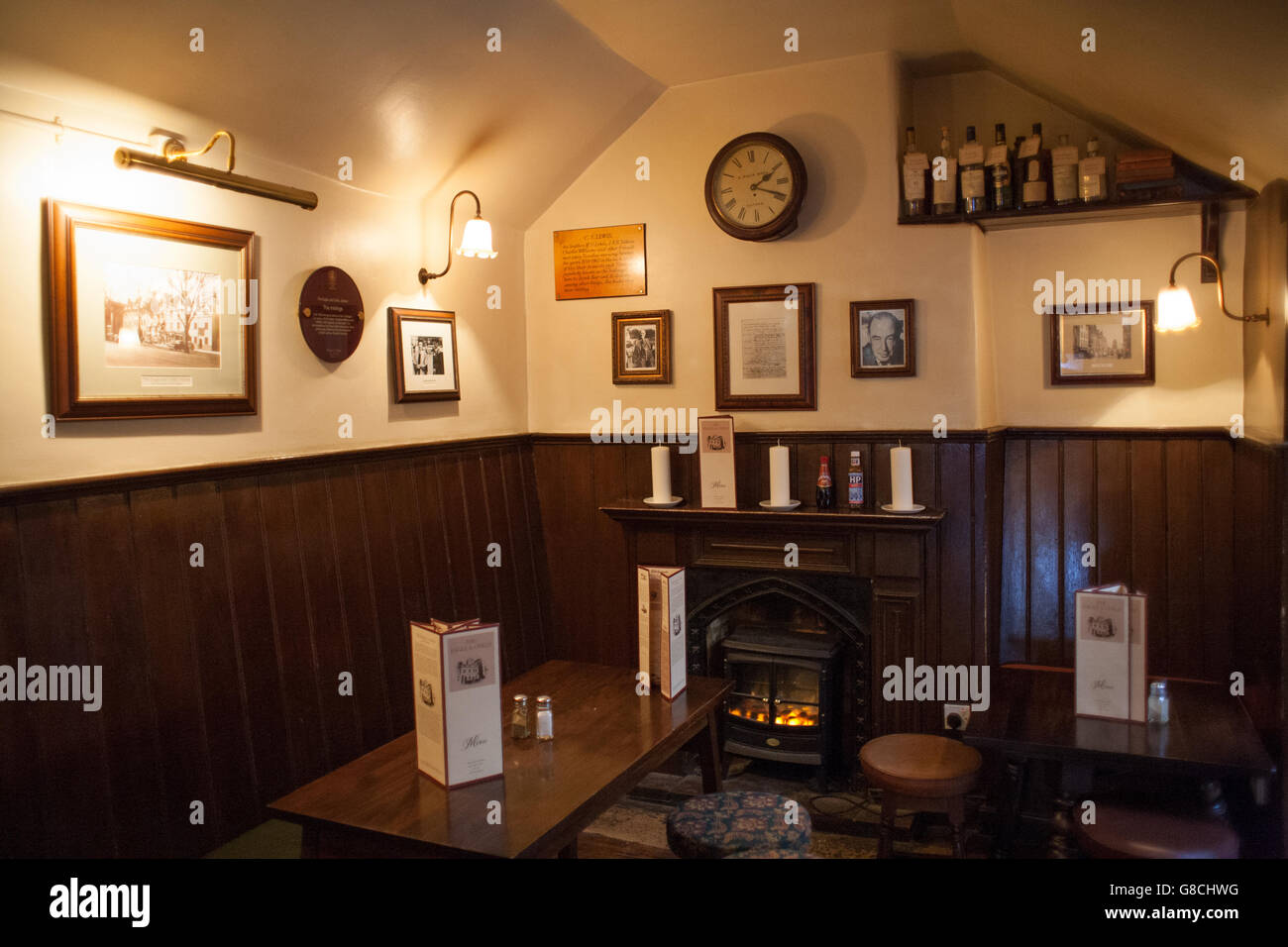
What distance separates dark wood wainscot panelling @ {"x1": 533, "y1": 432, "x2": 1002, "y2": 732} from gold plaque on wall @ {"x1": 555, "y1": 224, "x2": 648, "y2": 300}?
79 cm

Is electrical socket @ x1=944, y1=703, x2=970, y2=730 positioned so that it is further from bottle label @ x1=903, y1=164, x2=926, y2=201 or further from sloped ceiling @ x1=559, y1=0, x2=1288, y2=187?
sloped ceiling @ x1=559, y1=0, x2=1288, y2=187

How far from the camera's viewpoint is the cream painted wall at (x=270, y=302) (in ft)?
8.96

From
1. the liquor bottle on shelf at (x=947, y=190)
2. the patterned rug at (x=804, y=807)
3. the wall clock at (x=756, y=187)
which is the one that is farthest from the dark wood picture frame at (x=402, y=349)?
the liquor bottle on shelf at (x=947, y=190)

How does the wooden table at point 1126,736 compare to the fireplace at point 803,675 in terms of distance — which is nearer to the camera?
the wooden table at point 1126,736

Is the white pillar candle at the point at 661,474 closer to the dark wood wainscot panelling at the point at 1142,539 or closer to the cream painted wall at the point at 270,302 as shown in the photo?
the cream painted wall at the point at 270,302

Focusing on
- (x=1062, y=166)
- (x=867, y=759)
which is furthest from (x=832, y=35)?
(x=867, y=759)

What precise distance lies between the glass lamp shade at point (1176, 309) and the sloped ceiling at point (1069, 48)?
0.48 metres

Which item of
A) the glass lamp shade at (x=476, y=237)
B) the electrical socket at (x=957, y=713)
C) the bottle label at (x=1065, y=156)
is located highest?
the bottle label at (x=1065, y=156)

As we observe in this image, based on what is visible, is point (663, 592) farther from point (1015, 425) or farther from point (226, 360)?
point (1015, 425)

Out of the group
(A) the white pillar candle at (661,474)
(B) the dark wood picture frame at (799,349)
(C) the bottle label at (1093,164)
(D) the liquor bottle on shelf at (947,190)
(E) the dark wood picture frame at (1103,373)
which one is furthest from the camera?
(A) the white pillar candle at (661,474)

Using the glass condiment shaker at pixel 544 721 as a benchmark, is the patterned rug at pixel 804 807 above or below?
below

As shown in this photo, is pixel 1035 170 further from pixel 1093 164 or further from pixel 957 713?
pixel 957 713

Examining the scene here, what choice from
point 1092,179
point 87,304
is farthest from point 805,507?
point 87,304
